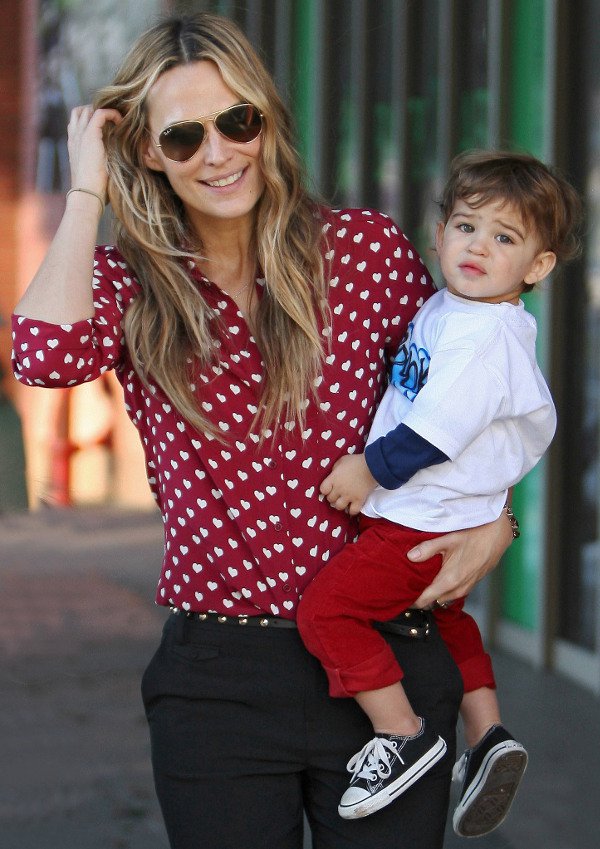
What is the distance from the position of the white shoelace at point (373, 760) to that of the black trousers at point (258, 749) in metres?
0.04

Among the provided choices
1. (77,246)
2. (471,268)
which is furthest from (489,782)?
(77,246)

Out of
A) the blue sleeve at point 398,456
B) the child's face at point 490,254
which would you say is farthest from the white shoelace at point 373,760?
the child's face at point 490,254

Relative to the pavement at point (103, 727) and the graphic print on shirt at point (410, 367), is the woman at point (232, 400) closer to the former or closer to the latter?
the graphic print on shirt at point (410, 367)

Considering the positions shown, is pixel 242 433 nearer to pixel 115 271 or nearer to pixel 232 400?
pixel 232 400

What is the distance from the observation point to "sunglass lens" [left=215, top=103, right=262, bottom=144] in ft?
7.27

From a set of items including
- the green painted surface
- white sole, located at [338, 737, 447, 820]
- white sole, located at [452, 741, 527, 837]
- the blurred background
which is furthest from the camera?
the green painted surface

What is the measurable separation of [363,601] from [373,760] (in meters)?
0.26

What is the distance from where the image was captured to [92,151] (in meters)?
2.33

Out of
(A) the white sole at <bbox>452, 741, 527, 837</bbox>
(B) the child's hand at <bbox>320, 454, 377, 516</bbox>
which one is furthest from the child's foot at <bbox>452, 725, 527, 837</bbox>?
(B) the child's hand at <bbox>320, 454, 377, 516</bbox>

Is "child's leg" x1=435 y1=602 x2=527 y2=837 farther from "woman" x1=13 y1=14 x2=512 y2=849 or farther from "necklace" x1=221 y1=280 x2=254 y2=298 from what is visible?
"necklace" x1=221 y1=280 x2=254 y2=298

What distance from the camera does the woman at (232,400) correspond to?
2.22 m

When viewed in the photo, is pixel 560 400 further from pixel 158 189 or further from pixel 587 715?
pixel 158 189

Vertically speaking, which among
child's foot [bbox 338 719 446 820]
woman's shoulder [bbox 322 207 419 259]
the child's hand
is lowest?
child's foot [bbox 338 719 446 820]

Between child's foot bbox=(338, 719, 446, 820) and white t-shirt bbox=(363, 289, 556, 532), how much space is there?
1.17ft
